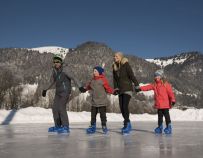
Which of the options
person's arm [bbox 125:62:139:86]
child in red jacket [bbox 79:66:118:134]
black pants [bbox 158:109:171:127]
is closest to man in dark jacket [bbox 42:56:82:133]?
child in red jacket [bbox 79:66:118:134]

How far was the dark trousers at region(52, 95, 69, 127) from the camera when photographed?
7.68 m

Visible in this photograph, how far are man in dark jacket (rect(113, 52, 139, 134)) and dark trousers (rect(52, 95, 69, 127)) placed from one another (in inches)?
46.8

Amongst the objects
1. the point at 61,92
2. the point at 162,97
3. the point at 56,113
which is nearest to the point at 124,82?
the point at 162,97

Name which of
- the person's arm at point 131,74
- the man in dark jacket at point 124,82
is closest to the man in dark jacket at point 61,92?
the man in dark jacket at point 124,82

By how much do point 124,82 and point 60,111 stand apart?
4.87ft

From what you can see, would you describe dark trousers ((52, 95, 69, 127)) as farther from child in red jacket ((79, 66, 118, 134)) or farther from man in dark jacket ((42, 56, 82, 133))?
child in red jacket ((79, 66, 118, 134))

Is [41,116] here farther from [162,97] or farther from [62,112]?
[162,97]

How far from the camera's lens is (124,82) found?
735 centimetres

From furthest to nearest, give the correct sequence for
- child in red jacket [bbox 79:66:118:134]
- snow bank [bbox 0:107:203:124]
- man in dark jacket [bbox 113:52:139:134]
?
1. snow bank [bbox 0:107:203:124]
2. child in red jacket [bbox 79:66:118:134]
3. man in dark jacket [bbox 113:52:139:134]

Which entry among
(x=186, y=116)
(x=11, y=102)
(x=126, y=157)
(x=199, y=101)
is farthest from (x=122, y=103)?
(x=199, y=101)

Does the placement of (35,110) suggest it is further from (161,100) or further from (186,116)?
(161,100)

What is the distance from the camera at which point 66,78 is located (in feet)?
25.8

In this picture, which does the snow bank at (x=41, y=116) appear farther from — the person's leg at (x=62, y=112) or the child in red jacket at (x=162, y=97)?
the child in red jacket at (x=162, y=97)

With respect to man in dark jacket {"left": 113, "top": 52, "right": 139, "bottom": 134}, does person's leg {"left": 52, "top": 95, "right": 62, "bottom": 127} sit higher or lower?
lower
